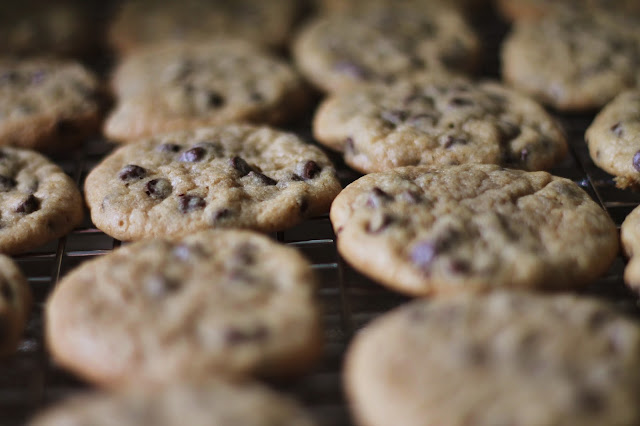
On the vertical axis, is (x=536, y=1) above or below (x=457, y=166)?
above

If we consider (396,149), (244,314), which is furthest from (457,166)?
(244,314)

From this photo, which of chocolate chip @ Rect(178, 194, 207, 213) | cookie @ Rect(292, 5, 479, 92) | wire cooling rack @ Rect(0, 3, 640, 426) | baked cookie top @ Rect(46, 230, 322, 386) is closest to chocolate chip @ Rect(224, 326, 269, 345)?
baked cookie top @ Rect(46, 230, 322, 386)

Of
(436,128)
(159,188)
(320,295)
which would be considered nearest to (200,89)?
(159,188)

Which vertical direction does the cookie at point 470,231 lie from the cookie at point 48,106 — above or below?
above

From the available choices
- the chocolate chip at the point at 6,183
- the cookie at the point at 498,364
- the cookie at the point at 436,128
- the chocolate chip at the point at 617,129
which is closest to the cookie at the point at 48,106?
the chocolate chip at the point at 6,183

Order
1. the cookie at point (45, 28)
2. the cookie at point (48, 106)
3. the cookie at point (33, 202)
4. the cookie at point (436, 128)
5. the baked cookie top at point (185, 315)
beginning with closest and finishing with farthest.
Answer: the baked cookie top at point (185, 315), the cookie at point (33, 202), the cookie at point (436, 128), the cookie at point (48, 106), the cookie at point (45, 28)

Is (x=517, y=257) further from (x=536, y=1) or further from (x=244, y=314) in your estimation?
(x=536, y=1)

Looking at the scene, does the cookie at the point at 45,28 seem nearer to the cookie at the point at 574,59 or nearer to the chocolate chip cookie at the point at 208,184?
the chocolate chip cookie at the point at 208,184
